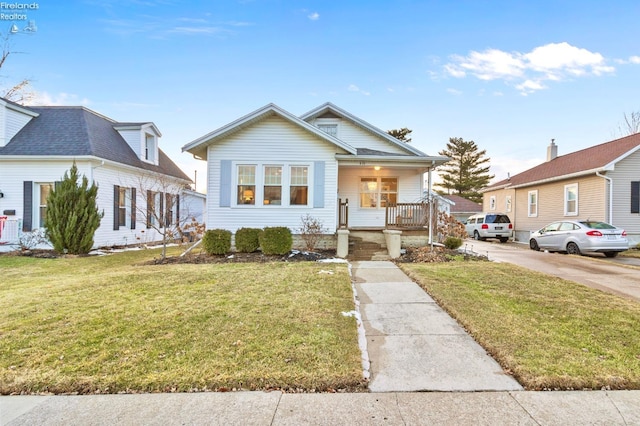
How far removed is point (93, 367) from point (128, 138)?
15.3 m

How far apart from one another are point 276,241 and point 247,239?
1.13 metres

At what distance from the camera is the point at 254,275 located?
7180 millimetres

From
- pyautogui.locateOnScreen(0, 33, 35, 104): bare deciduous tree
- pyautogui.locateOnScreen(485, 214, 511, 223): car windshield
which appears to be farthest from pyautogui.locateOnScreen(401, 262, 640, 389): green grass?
pyautogui.locateOnScreen(0, 33, 35, 104): bare deciduous tree

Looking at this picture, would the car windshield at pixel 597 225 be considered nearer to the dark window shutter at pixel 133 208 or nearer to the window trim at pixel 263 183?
the window trim at pixel 263 183

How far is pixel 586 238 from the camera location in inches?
475

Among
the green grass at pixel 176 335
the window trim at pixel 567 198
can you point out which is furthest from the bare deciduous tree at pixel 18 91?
the window trim at pixel 567 198

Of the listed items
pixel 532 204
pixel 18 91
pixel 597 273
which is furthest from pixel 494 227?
pixel 18 91

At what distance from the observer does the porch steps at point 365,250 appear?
10148 millimetres

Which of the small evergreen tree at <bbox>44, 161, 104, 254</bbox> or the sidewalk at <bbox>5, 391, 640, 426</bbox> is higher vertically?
the small evergreen tree at <bbox>44, 161, 104, 254</bbox>

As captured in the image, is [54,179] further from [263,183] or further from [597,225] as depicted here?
[597,225]

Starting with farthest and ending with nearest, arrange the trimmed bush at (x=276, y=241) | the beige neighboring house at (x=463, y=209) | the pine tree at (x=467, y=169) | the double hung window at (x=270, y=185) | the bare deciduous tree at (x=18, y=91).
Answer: the pine tree at (x=467, y=169)
the beige neighboring house at (x=463, y=209)
the bare deciduous tree at (x=18, y=91)
the double hung window at (x=270, y=185)
the trimmed bush at (x=276, y=241)

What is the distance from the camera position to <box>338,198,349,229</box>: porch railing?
1241 cm

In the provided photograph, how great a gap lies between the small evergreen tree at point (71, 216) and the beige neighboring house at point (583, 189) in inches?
855

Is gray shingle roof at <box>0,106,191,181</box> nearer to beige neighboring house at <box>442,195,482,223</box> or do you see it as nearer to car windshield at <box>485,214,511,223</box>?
car windshield at <box>485,214,511,223</box>
